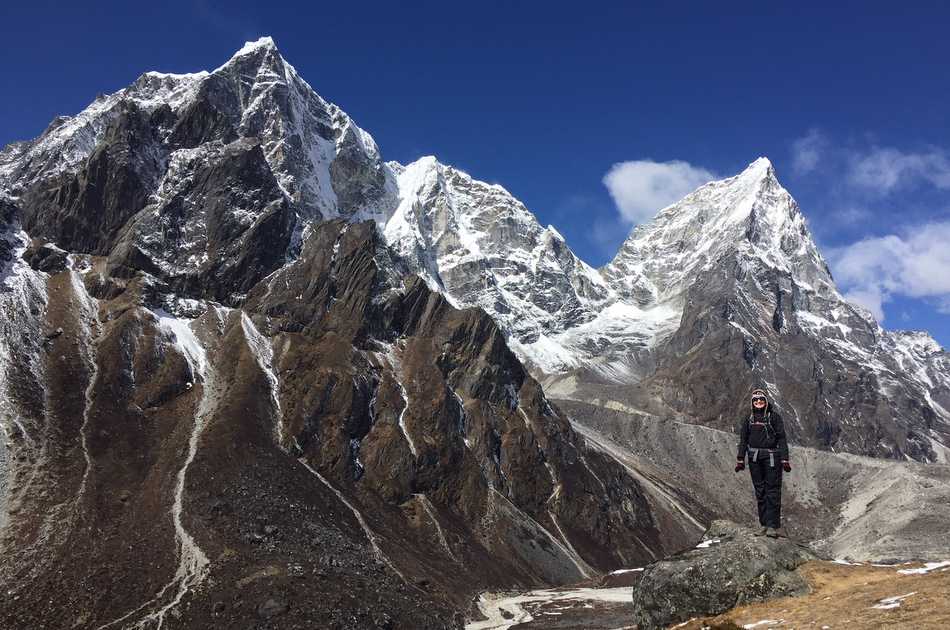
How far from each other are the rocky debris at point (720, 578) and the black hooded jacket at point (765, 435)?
340 cm

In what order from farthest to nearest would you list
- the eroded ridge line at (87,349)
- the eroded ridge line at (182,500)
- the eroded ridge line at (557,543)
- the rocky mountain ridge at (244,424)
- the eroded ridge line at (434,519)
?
the eroded ridge line at (557,543), the eroded ridge line at (434,519), the eroded ridge line at (87,349), the rocky mountain ridge at (244,424), the eroded ridge line at (182,500)

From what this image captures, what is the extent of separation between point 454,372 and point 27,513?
348ft

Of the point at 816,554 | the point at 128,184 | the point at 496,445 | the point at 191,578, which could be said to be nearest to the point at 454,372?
the point at 496,445

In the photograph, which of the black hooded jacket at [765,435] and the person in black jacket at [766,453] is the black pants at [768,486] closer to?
the person in black jacket at [766,453]

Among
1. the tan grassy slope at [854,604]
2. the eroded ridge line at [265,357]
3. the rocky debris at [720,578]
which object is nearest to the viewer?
the tan grassy slope at [854,604]

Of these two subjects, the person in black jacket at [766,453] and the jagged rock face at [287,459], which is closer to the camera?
the person in black jacket at [766,453]

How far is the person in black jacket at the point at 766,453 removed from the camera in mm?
28047

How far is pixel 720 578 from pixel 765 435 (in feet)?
19.0

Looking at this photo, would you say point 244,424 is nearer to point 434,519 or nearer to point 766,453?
point 434,519

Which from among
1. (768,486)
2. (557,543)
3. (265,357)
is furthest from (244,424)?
(768,486)

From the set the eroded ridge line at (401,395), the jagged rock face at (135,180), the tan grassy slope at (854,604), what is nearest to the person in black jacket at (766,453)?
the tan grassy slope at (854,604)

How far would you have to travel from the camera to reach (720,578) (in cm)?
2636

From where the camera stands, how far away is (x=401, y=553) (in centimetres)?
11100

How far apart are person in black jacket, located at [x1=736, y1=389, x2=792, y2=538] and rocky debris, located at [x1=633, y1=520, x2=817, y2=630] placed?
1.38 m
